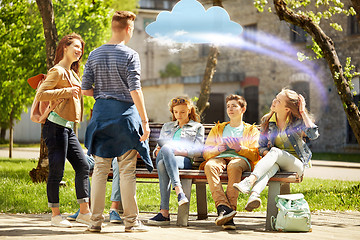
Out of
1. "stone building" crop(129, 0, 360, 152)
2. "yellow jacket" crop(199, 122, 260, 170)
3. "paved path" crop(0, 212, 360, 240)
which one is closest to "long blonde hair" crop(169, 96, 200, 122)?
"yellow jacket" crop(199, 122, 260, 170)

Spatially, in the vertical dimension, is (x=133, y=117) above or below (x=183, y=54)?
below

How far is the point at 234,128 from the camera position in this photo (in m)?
6.51

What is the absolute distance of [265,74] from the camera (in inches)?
1180

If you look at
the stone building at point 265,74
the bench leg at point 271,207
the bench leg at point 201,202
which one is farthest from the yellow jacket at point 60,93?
the stone building at point 265,74

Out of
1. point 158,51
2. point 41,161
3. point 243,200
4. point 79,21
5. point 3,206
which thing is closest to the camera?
point 3,206

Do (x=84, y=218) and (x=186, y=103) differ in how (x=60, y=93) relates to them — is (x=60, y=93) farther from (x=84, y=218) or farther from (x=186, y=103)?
(x=186, y=103)

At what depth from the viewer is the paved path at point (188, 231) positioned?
5.32m

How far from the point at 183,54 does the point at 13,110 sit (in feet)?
54.6

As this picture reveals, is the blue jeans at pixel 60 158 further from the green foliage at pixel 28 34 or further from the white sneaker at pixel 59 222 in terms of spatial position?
the green foliage at pixel 28 34

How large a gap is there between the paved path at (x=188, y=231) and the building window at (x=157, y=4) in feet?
128

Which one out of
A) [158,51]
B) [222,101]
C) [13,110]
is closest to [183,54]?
[222,101]

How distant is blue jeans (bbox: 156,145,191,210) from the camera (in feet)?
20.2

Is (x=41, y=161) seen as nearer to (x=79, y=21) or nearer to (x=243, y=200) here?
(x=243, y=200)

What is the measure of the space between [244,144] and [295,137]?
522mm
